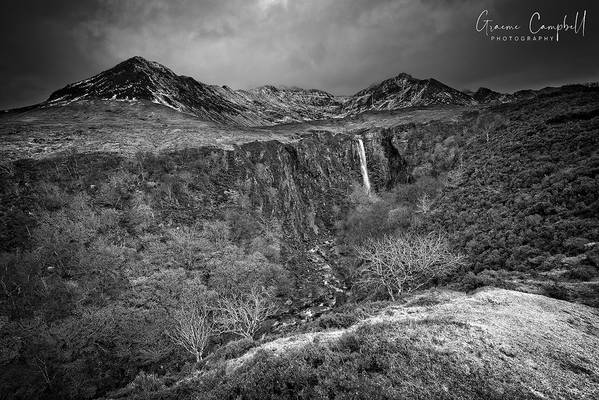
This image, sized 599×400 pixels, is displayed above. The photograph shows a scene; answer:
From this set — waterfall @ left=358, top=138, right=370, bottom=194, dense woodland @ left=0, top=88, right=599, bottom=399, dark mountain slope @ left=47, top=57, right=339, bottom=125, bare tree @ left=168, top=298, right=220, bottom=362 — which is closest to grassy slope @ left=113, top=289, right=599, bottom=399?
dense woodland @ left=0, top=88, right=599, bottom=399

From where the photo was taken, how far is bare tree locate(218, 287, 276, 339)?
79.1 ft

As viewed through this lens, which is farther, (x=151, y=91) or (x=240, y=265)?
(x=151, y=91)

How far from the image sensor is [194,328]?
81.9 ft

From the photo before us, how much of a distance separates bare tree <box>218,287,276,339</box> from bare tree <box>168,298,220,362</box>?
4.95 ft

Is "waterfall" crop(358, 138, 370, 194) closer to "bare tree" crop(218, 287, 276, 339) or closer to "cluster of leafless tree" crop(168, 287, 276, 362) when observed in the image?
"bare tree" crop(218, 287, 276, 339)

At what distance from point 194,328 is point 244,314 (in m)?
5.50

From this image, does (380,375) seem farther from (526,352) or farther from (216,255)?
(216,255)

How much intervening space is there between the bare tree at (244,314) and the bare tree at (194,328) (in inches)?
59.5

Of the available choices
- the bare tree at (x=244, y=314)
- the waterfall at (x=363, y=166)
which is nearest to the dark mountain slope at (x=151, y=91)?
the waterfall at (x=363, y=166)

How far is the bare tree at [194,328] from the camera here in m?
23.4

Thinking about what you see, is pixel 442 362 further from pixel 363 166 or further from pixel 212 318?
pixel 363 166

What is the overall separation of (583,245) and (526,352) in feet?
48.9

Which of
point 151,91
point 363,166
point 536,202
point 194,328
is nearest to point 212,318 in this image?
point 194,328

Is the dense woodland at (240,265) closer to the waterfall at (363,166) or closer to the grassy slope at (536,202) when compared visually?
the grassy slope at (536,202)
